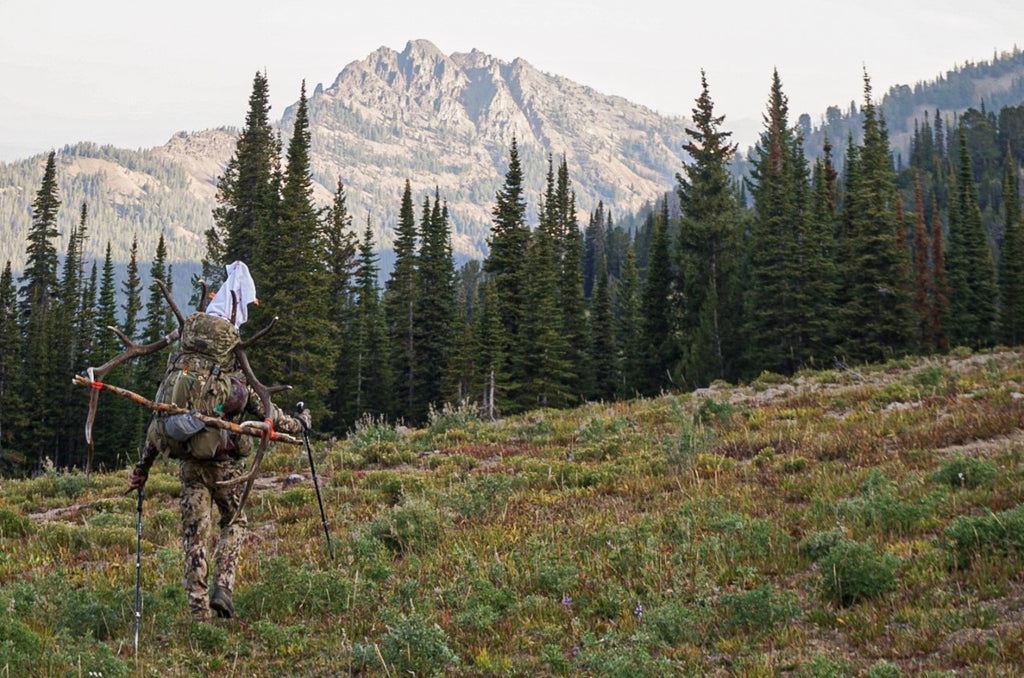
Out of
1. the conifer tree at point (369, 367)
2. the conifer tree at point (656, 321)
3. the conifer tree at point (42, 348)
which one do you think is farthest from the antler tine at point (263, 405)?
the conifer tree at point (42, 348)

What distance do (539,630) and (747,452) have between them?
669cm

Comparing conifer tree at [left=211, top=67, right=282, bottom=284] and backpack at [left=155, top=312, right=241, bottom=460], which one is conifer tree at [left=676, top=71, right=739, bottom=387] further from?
backpack at [left=155, top=312, right=241, bottom=460]

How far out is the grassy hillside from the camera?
17.9ft

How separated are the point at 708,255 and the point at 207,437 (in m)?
45.9

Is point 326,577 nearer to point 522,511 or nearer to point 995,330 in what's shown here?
point 522,511

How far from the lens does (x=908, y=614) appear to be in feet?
18.1

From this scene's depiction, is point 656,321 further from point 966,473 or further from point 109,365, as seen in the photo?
point 109,365

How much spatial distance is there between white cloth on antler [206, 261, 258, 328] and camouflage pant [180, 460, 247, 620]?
4.40 ft

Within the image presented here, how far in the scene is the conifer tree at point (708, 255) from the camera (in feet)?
152

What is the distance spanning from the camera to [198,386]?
261 inches

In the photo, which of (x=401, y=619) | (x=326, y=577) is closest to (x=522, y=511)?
(x=326, y=577)

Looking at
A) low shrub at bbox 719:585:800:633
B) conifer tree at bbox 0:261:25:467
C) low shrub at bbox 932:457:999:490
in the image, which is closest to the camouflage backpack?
low shrub at bbox 719:585:800:633

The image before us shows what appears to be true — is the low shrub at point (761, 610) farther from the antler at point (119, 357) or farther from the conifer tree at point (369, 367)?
the conifer tree at point (369, 367)

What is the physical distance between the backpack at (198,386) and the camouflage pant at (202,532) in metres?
0.26
